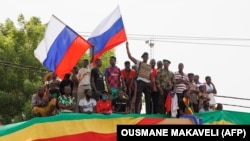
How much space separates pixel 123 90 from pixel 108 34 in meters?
1.62

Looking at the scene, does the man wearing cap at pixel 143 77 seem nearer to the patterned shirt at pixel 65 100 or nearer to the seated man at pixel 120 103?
the seated man at pixel 120 103

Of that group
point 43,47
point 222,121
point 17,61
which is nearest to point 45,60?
point 43,47

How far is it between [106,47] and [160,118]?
2089 mm

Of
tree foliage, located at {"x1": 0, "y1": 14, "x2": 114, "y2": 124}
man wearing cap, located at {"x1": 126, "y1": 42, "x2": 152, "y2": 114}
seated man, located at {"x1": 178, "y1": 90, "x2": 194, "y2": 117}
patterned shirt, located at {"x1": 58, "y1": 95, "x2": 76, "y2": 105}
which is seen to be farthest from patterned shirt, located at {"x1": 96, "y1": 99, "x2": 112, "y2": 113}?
tree foliage, located at {"x1": 0, "y1": 14, "x2": 114, "y2": 124}

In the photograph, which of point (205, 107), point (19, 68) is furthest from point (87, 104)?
point (19, 68)

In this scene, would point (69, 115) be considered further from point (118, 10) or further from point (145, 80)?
point (118, 10)

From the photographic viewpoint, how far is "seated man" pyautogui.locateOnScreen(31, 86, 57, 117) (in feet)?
42.4

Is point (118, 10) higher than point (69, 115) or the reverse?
higher

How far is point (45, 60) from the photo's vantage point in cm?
1399

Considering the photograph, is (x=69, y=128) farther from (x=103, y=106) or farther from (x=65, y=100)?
(x=103, y=106)

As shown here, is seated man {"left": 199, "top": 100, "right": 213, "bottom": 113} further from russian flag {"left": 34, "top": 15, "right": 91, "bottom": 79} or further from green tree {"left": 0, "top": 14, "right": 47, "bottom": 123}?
green tree {"left": 0, "top": 14, "right": 47, "bottom": 123}
